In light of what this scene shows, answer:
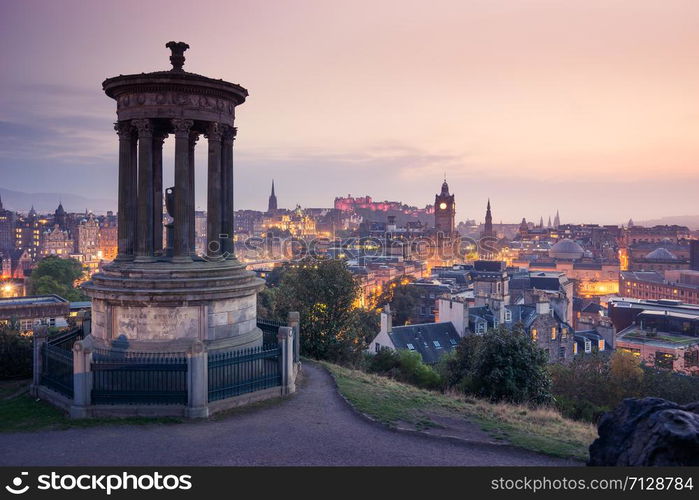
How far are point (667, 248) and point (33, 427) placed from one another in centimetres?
22050

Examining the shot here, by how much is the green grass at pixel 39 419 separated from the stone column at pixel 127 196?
5785mm

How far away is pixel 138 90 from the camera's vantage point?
18516 mm

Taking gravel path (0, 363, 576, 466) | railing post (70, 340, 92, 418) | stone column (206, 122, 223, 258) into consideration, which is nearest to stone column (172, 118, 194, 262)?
stone column (206, 122, 223, 258)

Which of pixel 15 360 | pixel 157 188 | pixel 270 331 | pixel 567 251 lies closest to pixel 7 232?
pixel 567 251

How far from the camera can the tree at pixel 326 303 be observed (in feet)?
101

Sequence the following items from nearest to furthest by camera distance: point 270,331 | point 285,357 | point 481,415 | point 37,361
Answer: point 481,415
point 285,357
point 37,361
point 270,331

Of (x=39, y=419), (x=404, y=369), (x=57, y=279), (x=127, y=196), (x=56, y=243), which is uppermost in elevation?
(x=127, y=196)

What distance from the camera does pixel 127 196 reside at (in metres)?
19.7

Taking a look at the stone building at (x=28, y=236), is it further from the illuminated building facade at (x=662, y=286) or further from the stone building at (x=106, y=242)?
the illuminated building facade at (x=662, y=286)

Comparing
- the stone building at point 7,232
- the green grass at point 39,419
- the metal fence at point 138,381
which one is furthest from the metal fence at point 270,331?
the stone building at point 7,232

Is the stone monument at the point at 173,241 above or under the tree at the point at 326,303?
above

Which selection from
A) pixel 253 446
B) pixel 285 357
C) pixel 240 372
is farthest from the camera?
pixel 285 357

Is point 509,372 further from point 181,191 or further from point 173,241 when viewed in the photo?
point 181,191

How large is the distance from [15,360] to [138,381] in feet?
26.3
